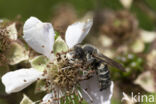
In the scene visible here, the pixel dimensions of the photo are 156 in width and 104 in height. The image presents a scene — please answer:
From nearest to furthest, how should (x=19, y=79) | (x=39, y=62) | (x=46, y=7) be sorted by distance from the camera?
1. (x=19, y=79)
2. (x=39, y=62)
3. (x=46, y=7)

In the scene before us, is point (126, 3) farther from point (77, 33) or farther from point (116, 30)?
point (77, 33)

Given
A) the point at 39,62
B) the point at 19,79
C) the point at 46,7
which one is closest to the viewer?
the point at 19,79

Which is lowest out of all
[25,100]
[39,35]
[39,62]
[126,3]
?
[25,100]

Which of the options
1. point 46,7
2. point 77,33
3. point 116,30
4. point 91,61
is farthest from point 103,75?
point 46,7

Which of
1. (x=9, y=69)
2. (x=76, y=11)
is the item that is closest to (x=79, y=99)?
(x=9, y=69)

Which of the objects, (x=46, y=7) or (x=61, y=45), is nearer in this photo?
(x=61, y=45)

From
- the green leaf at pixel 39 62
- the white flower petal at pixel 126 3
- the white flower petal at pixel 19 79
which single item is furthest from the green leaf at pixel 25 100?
the white flower petal at pixel 126 3

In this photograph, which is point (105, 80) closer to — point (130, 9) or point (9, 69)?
point (9, 69)
